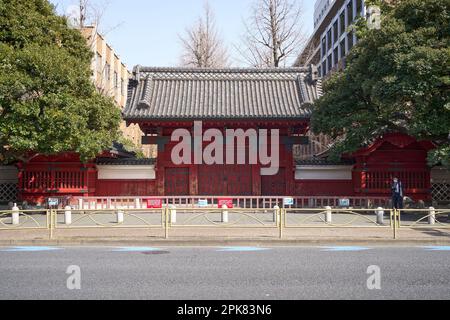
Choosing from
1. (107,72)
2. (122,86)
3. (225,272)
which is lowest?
(225,272)

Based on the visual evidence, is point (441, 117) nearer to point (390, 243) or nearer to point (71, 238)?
point (390, 243)

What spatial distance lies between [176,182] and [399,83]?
11710mm

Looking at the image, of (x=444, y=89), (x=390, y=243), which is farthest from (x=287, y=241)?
(x=444, y=89)

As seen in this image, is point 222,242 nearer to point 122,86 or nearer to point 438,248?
point 438,248

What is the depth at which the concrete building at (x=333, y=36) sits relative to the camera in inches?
1748

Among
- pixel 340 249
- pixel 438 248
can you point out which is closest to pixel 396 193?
pixel 438 248

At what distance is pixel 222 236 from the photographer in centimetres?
1341

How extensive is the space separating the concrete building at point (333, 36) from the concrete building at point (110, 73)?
1823 centimetres

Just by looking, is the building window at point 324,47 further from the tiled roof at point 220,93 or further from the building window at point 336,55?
the tiled roof at point 220,93

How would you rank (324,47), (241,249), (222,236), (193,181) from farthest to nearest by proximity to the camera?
(324,47) < (193,181) < (222,236) < (241,249)

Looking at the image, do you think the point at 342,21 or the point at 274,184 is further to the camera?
the point at 342,21

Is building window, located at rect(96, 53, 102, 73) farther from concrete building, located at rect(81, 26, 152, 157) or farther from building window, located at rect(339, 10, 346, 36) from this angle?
building window, located at rect(339, 10, 346, 36)

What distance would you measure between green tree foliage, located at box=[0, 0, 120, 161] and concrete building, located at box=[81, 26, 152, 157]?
16459mm

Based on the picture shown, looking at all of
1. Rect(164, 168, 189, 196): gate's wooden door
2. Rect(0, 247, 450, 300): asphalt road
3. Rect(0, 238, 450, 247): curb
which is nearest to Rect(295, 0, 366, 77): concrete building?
Rect(164, 168, 189, 196): gate's wooden door
